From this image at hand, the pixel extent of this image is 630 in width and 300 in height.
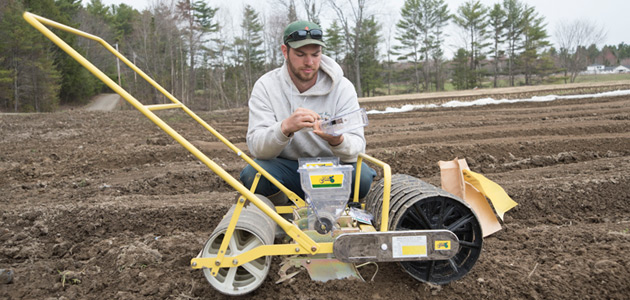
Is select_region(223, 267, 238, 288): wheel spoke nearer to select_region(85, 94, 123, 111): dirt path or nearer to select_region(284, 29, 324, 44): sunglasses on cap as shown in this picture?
A: select_region(284, 29, 324, 44): sunglasses on cap

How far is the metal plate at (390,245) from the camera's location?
2.35 meters

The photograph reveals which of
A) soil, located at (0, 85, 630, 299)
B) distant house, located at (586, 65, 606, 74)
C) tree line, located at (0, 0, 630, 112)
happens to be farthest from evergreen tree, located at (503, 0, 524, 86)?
soil, located at (0, 85, 630, 299)

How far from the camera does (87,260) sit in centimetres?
348

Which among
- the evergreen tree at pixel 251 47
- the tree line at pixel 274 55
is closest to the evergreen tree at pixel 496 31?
the tree line at pixel 274 55

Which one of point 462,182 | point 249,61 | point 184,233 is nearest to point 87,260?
point 184,233

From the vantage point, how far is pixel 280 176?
11.2ft

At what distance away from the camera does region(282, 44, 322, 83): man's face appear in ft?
10.2

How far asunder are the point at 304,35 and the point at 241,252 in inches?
61.5

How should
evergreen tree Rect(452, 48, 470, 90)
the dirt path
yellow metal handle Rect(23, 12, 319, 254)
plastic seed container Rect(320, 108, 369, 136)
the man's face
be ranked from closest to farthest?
yellow metal handle Rect(23, 12, 319, 254) → plastic seed container Rect(320, 108, 369, 136) → the man's face → the dirt path → evergreen tree Rect(452, 48, 470, 90)

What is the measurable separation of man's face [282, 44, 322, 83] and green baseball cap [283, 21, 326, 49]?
0.07 meters

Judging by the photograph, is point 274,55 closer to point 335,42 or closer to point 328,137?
point 335,42

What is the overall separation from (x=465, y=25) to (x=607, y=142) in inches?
1590

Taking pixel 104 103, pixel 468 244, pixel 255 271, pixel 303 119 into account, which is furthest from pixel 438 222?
pixel 104 103

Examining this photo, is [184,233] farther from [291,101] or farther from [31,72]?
[31,72]
